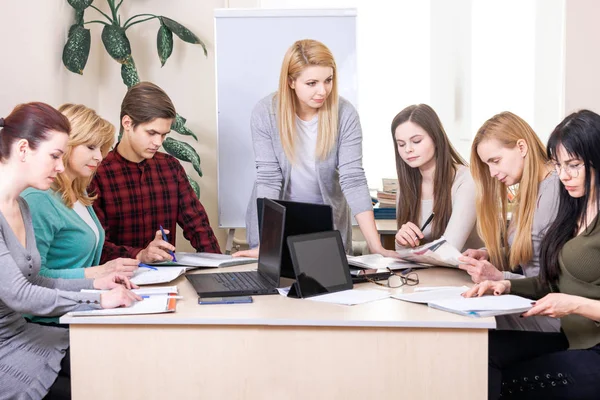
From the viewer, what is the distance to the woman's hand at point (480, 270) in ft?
7.43

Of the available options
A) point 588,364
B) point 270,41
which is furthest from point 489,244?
point 270,41

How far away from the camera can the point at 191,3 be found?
14.1 ft

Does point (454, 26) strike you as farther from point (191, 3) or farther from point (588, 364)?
point (588, 364)

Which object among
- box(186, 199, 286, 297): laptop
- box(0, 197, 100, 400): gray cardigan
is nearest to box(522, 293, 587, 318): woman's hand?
box(186, 199, 286, 297): laptop

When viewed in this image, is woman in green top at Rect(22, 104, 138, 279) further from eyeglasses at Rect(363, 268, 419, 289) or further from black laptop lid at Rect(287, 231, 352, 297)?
eyeglasses at Rect(363, 268, 419, 289)

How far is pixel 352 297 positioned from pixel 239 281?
1.32 feet

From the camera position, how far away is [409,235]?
2688mm

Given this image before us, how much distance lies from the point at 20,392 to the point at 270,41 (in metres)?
2.47

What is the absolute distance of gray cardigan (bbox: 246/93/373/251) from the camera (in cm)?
287

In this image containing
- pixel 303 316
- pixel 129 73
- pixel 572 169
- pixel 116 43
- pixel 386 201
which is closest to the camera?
pixel 303 316

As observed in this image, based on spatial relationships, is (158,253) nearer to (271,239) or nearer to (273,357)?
(271,239)

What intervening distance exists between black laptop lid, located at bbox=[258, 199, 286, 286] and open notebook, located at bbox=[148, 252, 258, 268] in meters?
0.19

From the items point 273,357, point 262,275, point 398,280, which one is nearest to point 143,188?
point 262,275

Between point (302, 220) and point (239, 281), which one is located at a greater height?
point (302, 220)
